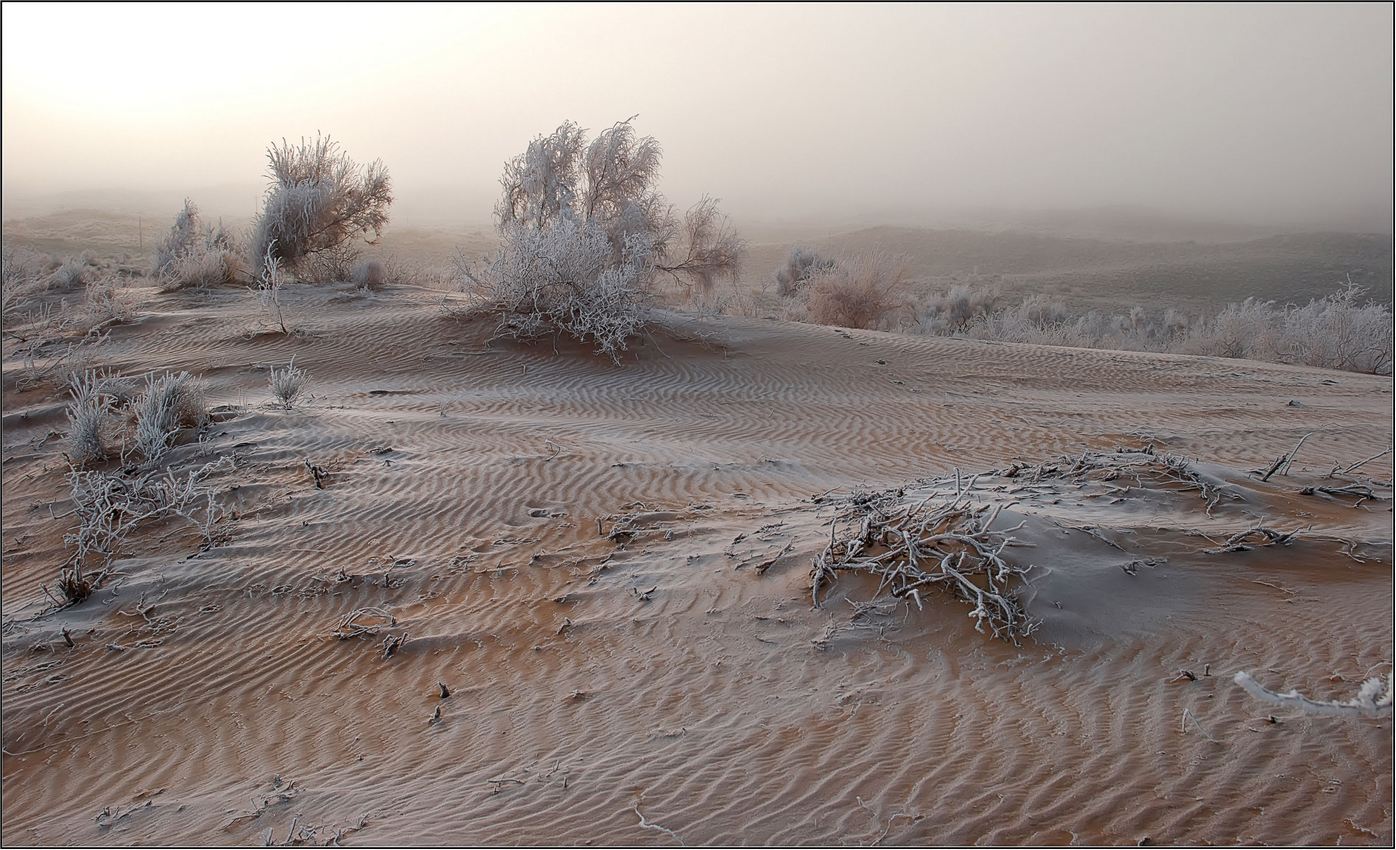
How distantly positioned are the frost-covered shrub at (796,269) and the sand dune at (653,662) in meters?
20.9

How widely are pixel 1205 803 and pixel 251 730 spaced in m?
4.65

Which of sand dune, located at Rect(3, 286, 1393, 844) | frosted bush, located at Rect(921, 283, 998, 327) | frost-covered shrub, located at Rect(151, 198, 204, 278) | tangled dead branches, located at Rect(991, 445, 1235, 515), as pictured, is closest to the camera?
sand dune, located at Rect(3, 286, 1393, 844)

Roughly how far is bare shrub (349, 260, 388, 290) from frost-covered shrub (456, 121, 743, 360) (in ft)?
8.84

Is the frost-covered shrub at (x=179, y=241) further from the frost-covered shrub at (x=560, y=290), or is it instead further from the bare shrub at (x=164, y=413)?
the bare shrub at (x=164, y=413)

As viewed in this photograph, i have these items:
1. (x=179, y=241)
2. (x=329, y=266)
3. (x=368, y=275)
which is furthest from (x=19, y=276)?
(x=368, y=275)

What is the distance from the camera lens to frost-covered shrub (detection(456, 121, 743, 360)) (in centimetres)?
1680

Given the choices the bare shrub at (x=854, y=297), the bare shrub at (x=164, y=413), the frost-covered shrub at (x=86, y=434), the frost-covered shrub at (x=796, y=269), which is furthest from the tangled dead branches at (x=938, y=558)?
the frost-covered shrub at (x=796, y=269)

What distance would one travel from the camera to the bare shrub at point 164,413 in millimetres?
9438

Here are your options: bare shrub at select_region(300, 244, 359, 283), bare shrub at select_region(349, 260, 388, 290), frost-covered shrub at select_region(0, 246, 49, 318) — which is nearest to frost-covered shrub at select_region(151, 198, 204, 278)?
frost-covered shrub at select_region(0, 246, 49, 318)

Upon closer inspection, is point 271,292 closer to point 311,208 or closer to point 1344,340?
point 311,208

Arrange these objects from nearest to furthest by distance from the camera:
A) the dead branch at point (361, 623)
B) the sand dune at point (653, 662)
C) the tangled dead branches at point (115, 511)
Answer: the sand dune at point (653, 662), the dead branch at point (361, 623), the tangled dead branches at point (115, 511)

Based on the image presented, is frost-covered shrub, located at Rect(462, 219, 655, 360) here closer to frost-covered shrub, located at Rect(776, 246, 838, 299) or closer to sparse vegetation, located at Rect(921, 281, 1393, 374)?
sparse vegetation, located at Rect(921, 281, 1393, 374)

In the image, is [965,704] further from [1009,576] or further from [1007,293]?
[1007,293]

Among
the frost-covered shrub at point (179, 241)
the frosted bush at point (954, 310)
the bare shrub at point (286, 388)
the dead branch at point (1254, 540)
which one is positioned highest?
the frost-covered shrub at point (179, 241)
